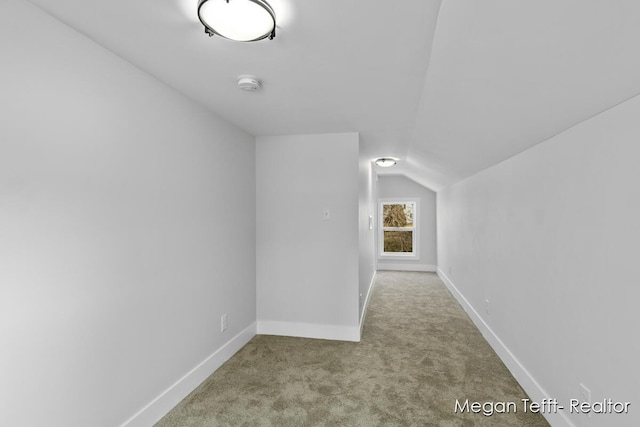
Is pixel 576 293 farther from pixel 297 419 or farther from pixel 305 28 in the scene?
pixel 305 28

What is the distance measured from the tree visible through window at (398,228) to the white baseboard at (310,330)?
444cm

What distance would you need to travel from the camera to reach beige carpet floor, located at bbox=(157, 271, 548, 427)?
6.91 feet

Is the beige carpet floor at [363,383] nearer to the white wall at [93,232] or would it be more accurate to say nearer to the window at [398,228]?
the white wall at [93,232]

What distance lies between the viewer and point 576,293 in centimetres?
173

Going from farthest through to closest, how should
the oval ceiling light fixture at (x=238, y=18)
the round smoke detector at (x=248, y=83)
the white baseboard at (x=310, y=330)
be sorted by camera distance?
the white baseboard at (x=310, y=330), the round smoke detector at (x=248, y=83), the oval ceiling light fixture at (x=238, y=18)

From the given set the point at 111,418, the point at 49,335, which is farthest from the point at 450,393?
the point at 49,335

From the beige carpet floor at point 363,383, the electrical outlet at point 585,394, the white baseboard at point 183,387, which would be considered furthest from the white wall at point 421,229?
the electrical outlet at point 585,394

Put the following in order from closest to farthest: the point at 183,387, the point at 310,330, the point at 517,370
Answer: the point at 183,387 → the point at 517,370 → the point at 310,330

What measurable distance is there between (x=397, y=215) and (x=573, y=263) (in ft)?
19.5

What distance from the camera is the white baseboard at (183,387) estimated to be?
197 cm

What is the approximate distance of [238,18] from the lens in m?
1.34

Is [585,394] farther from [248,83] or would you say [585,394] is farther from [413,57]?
[248,83]

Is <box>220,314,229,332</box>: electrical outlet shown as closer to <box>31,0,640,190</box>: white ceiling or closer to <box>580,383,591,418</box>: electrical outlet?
<box>31,0,640,190</box>: white ceiling

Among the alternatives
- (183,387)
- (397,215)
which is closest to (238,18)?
(183,387)
